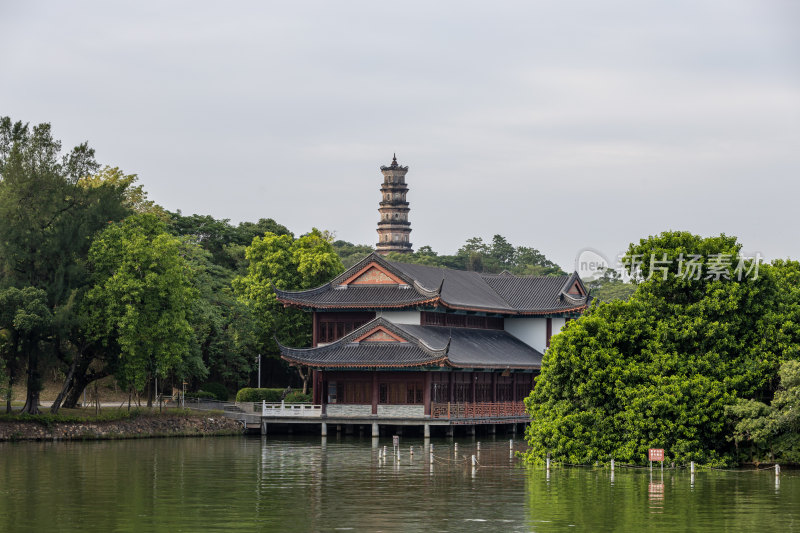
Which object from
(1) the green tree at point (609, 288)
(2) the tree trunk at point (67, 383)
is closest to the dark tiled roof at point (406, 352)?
(2) the tree trunk at point (67, 383)

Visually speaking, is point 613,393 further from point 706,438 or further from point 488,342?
point 488,342

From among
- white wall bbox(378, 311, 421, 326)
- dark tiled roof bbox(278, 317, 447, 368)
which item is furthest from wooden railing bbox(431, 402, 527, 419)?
white wall bbox(378, 311, 421, 326)

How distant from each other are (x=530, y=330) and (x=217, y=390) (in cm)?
1947

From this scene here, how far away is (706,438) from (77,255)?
3085 centimetres

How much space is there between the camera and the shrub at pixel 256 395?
67.5m

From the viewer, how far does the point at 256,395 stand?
67.8 meters

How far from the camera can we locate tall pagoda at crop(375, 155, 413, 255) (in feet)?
453

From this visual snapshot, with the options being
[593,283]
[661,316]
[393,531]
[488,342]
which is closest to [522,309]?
[488,342]

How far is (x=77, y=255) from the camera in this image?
190 ft

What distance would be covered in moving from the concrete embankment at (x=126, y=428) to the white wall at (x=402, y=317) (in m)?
10.4

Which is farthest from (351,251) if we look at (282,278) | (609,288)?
(282,278)

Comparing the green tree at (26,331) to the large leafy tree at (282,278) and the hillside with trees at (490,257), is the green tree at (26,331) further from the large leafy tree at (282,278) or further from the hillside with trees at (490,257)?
the hillside with trees at (490,257)

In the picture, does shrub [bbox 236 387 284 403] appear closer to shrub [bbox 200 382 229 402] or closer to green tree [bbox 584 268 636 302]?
shrub [bbox 200 382 229 402]

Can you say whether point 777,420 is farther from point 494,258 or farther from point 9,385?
point 494,258
